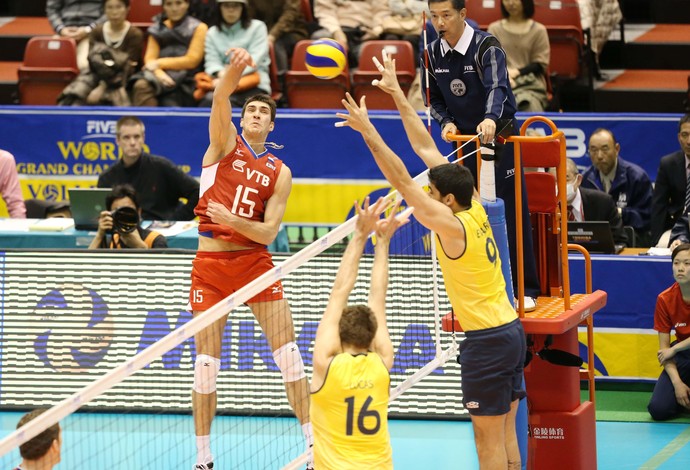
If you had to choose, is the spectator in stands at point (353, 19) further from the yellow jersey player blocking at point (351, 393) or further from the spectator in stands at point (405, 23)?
the yellow jersey player blocking at point (351, 393)

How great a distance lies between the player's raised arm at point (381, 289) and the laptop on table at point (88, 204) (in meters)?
5.77

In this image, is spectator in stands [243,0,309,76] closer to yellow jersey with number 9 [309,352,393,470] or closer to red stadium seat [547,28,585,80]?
red stadium seat [547,28,585,80]

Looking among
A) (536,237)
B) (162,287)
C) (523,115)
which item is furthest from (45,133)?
(536,237)

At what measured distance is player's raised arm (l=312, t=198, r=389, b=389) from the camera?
6.92m

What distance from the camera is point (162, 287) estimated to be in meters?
11.3

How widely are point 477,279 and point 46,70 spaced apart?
9.54 m

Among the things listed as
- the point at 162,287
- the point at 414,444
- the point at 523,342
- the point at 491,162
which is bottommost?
the point at 414,444

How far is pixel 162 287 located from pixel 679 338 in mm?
4541

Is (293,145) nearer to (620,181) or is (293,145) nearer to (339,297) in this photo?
(620,181)

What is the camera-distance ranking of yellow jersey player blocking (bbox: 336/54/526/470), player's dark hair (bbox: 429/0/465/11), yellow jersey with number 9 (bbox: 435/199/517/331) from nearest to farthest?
1. yellow jersey player blocking (bbox: 336/54/526/470)
2. yellow jersey with number 9 (bbox: 435/199/517/331)
3. player's dark hair (bbox: 429/0/465/11)

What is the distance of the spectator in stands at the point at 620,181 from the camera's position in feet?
43.2

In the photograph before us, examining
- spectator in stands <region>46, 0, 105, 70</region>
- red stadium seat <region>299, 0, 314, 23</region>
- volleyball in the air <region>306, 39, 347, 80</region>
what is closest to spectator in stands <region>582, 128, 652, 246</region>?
volleyball in the air <region>306, 39, 347, 80</region>

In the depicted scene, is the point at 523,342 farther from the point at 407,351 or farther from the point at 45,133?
the point at 45,133

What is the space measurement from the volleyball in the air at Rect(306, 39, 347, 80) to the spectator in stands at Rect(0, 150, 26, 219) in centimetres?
409
